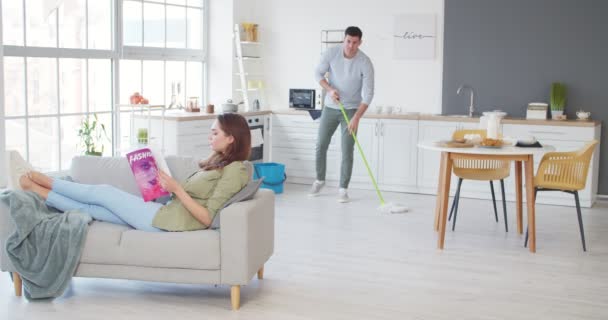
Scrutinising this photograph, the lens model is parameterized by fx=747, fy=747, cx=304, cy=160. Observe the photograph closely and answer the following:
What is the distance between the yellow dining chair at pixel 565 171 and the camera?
16.9 feet

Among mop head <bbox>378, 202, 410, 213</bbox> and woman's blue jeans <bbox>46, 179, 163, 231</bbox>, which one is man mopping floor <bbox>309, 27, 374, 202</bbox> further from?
woman's blue jeans <bbox>46, 179, 163, 231</bbox>

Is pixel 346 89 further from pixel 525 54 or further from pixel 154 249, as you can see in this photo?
pixel 154 249

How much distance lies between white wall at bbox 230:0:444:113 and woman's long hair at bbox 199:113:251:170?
427 centimetres

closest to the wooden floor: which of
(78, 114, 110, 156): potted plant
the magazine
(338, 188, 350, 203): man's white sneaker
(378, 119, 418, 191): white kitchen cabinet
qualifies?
the magazine

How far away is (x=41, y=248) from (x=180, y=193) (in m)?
0.76

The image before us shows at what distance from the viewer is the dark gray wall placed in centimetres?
719

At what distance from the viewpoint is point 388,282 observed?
14.2 feet

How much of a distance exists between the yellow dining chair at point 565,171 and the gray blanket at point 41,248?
3.11 metres

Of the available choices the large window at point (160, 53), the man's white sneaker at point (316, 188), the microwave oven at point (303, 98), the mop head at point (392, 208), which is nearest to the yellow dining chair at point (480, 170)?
the mop head at point (392, 208)

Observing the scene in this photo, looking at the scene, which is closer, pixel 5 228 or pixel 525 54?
pixel 5 228

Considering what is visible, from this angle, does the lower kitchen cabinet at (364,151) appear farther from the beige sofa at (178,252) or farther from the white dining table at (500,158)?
the beige sofa at (178,252)

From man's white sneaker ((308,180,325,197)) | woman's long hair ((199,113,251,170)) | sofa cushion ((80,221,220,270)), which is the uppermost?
woman's long hair ((199,113,251,170))

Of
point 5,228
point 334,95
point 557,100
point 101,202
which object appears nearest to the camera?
point 5,228

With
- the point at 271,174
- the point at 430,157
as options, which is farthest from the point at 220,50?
the point at 430,157
